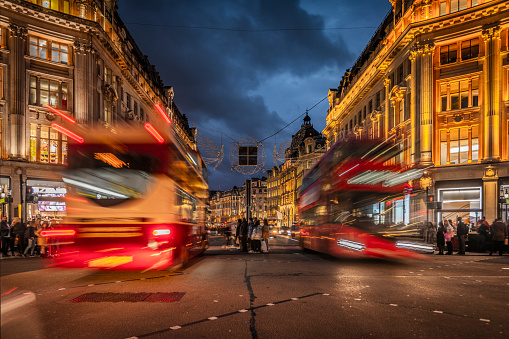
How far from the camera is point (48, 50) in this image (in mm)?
31047

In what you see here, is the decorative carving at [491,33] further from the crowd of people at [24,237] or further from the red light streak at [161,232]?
the crowd of people at [24,237]

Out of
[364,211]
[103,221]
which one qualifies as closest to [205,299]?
[103,221]

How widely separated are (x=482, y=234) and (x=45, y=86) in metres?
29.5

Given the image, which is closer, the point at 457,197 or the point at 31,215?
the point at 31,215

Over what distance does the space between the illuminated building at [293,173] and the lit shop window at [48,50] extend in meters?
37.8

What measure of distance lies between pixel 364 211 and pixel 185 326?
910cm

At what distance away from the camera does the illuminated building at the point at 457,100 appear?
1153 inches

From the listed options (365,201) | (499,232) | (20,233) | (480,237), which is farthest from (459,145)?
(20,233)

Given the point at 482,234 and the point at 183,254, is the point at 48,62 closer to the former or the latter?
the point at 183,254

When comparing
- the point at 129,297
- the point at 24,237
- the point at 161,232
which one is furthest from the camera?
the point at 24,237

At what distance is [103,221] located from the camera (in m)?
10.4

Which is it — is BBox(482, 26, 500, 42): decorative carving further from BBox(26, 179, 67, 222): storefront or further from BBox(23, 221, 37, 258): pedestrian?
BBox(26, 179, 67, 222): storefront

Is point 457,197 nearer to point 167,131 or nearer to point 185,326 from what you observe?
point 167,131

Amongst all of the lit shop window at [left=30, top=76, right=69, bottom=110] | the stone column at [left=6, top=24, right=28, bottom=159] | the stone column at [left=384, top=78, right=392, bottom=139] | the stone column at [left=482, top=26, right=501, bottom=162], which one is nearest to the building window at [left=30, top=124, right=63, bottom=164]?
the stone column at [left=6, top=24, right=28, bottom=159]
